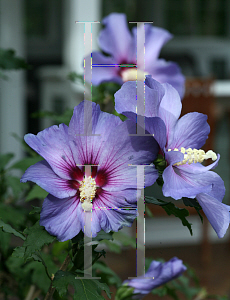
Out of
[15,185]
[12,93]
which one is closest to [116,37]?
[15,185]

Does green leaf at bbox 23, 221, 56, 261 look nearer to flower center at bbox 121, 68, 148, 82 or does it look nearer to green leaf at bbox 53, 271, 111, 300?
green leaf at bbox 53, 271, 111, 300

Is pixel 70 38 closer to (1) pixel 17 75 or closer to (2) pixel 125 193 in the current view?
(1) pixel 17 75

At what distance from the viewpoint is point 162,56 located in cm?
382

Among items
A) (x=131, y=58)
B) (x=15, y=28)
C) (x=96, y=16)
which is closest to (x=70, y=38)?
(x=96, y=16)

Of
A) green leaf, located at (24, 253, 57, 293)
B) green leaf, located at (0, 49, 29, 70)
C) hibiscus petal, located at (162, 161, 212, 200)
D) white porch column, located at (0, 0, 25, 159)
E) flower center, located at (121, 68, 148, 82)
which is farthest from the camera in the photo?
white porch column, located at (0, 0, 25, 159)

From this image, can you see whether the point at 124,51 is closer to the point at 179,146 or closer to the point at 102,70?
the point at 102,70

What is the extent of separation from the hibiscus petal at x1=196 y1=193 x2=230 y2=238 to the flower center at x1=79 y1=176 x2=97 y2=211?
10 centimetres

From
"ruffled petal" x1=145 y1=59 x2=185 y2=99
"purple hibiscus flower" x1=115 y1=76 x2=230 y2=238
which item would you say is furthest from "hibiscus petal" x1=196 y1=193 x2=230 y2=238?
"ruffled petal" x1=145 y1=59 x2=185 y2=99

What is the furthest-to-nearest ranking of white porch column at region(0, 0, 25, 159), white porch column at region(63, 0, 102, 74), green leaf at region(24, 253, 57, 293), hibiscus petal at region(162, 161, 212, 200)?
white porch column at region(0, 0, 25, 159) < white porch column at region(63, 0, 102, 74) < green leaf at region(24, 253, 57, 293) < hibiscus petal at region(162, 161, 212, 200)

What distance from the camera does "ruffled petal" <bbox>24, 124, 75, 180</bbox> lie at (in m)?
0.35

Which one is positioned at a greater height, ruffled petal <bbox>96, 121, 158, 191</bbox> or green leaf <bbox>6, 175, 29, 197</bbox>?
ruffled petal <bbox>96, 121, 158, 191</bbox>

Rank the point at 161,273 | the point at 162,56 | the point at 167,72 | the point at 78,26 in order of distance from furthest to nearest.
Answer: the point at 162,56, the point at 78,26, the point at 167,72, the point at 161,273

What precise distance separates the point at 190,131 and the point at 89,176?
0.39 ft

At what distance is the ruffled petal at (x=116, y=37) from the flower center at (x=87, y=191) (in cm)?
52
